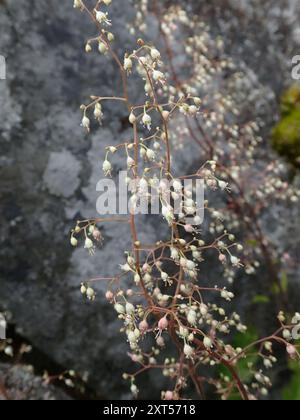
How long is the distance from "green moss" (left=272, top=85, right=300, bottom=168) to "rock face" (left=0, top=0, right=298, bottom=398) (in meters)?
1.06

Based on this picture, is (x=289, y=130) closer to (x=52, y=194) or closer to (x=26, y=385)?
(x=52, y=194)

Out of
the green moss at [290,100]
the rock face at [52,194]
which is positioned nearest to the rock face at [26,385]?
the rock face at [52,194]

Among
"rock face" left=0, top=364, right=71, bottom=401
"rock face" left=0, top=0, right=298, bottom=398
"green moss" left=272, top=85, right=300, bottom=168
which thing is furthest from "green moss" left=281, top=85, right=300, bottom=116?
"rock face" left=0, top=364, right=71, bottom=401

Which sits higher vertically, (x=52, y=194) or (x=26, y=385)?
(x=52, y=194)

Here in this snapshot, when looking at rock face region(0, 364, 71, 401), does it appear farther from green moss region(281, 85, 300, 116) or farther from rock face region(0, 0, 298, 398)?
green moss region(281, 85, 300, 116)

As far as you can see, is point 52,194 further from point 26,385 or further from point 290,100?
point 290,100

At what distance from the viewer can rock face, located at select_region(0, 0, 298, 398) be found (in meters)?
2.26

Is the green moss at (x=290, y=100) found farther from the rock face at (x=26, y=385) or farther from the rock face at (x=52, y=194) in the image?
the rock face at (x=26, y=385)

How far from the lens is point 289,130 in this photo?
2939 millimetres

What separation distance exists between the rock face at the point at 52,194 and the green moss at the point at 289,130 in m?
1.06

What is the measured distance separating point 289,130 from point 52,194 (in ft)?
5.01

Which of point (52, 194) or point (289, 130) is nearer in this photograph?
point (52, 194)

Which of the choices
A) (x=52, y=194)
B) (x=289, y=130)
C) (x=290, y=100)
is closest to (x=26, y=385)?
(x=52, y=194)

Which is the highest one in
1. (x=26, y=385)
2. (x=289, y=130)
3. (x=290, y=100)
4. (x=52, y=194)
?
(x=290, y=100)
